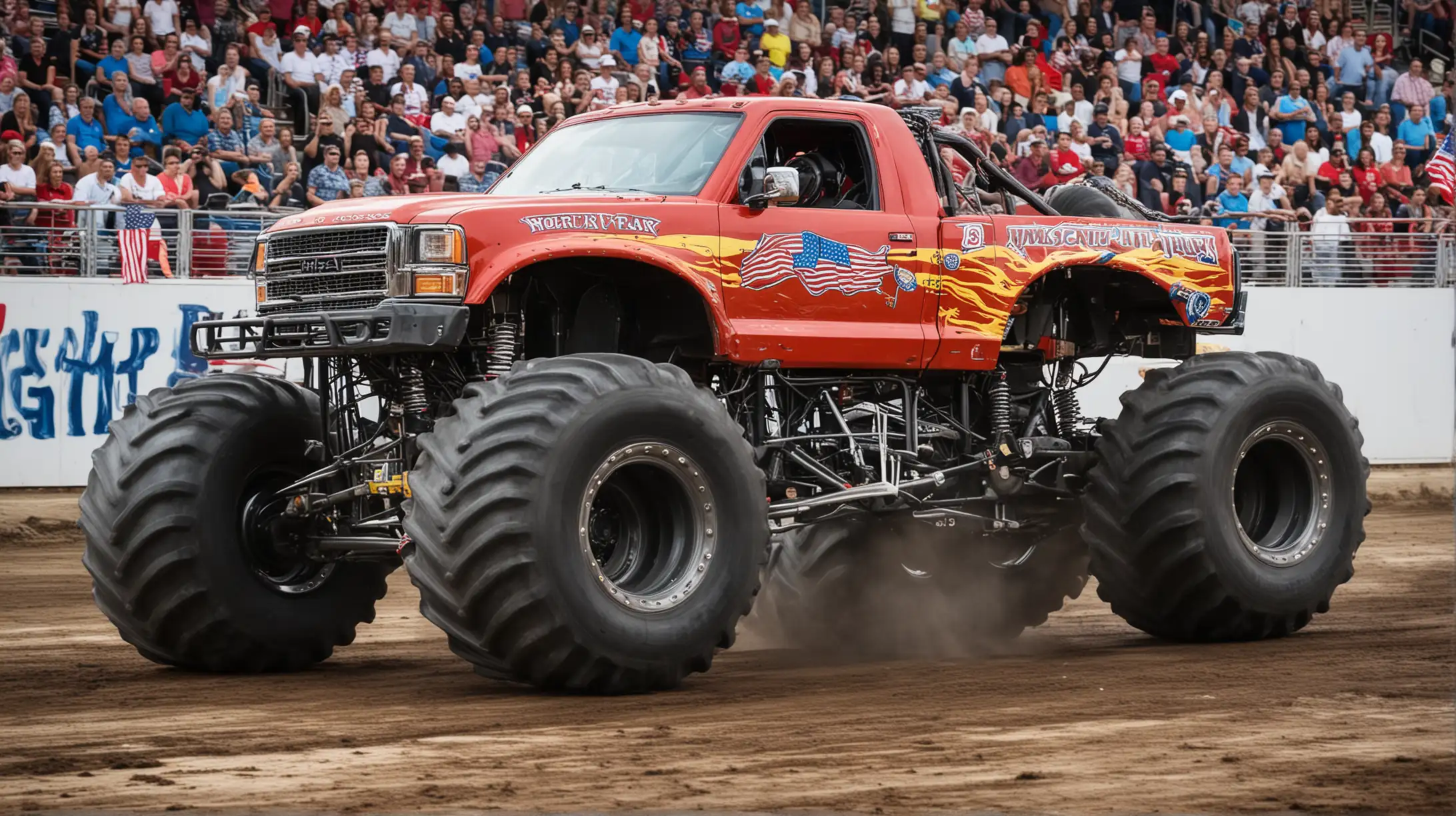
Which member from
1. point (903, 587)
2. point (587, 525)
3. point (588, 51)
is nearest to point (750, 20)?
point (588, 51)

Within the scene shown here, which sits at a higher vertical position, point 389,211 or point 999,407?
point 389,211

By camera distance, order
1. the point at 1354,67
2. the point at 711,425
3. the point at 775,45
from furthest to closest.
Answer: the point at 1354,67
the point at 775,45
the point at 711,425

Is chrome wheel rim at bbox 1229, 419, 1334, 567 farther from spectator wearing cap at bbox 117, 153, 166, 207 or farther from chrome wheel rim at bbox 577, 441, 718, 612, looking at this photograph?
spectator wearing cap at bbox 117, 153, 166, 207

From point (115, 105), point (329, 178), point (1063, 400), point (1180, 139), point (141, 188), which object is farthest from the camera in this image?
point (1180, 139)

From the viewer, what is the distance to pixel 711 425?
810cm

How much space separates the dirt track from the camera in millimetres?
5852

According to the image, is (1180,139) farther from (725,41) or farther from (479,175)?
(479,175)

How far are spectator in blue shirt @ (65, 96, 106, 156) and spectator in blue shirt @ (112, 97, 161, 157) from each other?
24 cm

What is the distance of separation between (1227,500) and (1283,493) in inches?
32.0

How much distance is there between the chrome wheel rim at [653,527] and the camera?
315 inches

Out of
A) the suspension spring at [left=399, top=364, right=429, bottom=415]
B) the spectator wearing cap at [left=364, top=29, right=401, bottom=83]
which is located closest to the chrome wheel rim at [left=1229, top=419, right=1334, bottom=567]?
the suspension spring at [left=399, top=364, right=429, bottom=415]

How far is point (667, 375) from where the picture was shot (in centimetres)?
808

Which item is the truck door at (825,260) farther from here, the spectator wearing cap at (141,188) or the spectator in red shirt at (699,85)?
the spectator in red shirt at (699,85)

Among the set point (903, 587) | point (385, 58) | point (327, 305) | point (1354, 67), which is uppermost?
point (1354, 67)
